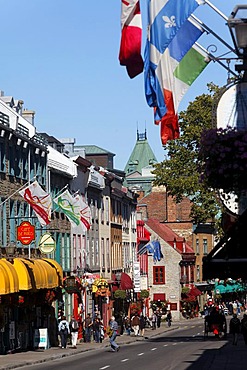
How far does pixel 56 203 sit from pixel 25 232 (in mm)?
3777

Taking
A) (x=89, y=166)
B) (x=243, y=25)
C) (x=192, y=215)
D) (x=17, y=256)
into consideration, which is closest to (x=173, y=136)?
(x=243, y=25)

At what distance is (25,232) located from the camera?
44.9m

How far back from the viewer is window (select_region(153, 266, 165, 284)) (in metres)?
102

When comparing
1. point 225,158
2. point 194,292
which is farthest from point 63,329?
point 194,292

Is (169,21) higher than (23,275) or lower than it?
higher

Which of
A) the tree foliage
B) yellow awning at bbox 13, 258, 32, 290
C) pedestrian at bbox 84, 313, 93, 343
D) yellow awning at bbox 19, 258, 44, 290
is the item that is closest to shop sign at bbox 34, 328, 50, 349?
yellow awning at bbox 19, 258, 44, 290

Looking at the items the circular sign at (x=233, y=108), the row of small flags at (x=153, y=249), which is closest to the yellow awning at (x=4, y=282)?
the circular sign at (x=233, y=108)

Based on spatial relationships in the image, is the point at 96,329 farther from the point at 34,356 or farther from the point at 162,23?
the point at 162,23

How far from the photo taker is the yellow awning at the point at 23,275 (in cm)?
4253

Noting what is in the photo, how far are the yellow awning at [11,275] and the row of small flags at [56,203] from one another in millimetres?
2279

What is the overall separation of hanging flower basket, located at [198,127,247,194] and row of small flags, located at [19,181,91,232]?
2696 centimetres

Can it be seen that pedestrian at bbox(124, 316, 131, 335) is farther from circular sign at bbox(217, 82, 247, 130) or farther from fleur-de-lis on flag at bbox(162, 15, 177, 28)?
circular sign at bbox(217, 82, 247, 130)

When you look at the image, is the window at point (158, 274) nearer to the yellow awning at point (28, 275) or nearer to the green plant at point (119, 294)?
the green plant at point (119, 294)

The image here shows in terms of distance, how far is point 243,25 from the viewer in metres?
15.7
